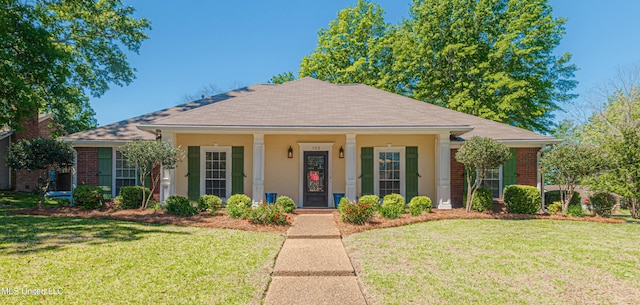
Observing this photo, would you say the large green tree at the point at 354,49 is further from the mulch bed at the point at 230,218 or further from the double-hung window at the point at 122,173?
the double-hung window at the point at 122,173

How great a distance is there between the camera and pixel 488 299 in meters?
4.11

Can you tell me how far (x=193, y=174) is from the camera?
11.7m

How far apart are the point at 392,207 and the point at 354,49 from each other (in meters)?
17.6

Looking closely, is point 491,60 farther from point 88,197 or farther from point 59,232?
point 59,232

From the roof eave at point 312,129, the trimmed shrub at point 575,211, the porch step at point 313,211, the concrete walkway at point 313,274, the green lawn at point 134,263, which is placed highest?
the roof eave at point 312,129

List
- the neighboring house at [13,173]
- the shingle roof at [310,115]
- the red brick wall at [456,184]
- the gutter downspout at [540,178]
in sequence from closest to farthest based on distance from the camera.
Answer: the shingle roof at [310,115] → the gutter downspout at [540,178] → the red brick wall at [456,184] → the neighboring house at [13,173]

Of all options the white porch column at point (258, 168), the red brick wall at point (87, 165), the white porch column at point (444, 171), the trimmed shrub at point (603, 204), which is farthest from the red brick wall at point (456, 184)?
the red brick wall at point (87, 165)

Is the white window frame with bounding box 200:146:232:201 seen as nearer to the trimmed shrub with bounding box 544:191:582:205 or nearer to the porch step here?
the porch step

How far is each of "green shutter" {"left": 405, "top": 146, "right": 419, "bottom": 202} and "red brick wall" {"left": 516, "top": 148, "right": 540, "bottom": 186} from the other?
11.8ft

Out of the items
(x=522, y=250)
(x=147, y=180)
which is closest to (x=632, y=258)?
(x=522, y=250)

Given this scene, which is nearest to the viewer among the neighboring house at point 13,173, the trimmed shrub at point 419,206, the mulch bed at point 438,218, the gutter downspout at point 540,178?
the mulch bed at point 438,218

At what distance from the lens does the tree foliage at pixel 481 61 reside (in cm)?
1864

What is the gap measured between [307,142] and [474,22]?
48.4 ft

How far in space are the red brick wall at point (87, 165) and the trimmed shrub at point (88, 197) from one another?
1288 millimetres
